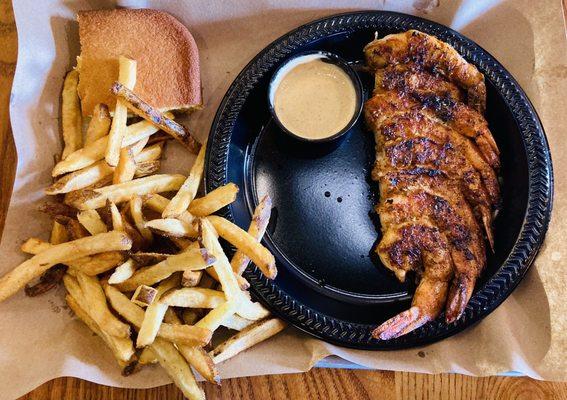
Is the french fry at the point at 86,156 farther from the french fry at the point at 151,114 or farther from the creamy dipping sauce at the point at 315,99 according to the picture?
the creamy dipping sauce at the point at 315,99

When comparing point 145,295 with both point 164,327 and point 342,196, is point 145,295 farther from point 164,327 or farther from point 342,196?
point 342,196

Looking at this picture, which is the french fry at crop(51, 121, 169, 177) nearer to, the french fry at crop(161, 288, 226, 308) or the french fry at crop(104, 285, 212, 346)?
the french fry at crop(104, 285, 212, 346)

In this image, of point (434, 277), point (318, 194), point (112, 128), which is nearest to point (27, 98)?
point (112, 128)

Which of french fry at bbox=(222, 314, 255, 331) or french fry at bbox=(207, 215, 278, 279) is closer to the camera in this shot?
french fry at bbox=(207, 215, 278, 279)

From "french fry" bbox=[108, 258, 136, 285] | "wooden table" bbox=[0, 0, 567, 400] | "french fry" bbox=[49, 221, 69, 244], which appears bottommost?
"wooden table" bbox=[0, 0, 567, 400]

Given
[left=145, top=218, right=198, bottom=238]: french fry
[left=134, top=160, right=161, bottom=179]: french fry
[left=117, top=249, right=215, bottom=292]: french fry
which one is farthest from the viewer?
[left=134, top=160, right=161, bottom=179]: french fry

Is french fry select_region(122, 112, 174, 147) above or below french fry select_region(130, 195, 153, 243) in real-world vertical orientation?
above

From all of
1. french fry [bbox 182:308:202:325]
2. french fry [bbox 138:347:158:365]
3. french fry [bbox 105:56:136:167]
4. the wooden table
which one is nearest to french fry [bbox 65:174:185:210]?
french fry [bbox 105:56:136:167]
